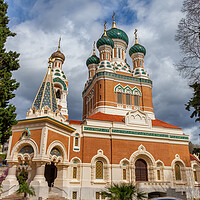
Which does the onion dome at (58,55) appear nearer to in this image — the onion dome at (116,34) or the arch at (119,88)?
the onion dome at (116,34)

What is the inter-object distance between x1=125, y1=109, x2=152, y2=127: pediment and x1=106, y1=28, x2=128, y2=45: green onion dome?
42.8 ft

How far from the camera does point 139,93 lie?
2405cm

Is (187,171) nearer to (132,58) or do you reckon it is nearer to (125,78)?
(125,78)

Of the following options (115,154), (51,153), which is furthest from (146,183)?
(51,153)

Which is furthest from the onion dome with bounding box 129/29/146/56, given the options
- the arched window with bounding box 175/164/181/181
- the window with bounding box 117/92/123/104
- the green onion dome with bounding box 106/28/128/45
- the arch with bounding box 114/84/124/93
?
the arched window with bounding box 175/164/181/181

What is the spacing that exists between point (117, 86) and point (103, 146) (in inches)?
322

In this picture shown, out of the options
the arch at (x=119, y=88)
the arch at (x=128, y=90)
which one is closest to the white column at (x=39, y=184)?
the arch at (x=119, y=88)

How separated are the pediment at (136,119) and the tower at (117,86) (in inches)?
89.0

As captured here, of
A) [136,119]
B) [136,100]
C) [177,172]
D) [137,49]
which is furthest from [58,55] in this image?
[177,172]

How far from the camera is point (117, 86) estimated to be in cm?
2330

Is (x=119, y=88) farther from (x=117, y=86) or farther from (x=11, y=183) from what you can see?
(x=11, y=183)

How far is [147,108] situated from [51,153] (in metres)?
13.2

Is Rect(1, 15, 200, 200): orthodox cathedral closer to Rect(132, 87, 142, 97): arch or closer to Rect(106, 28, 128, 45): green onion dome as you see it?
Rect(132, 87, 142, 97): arch

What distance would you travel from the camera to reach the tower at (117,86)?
2236cm
